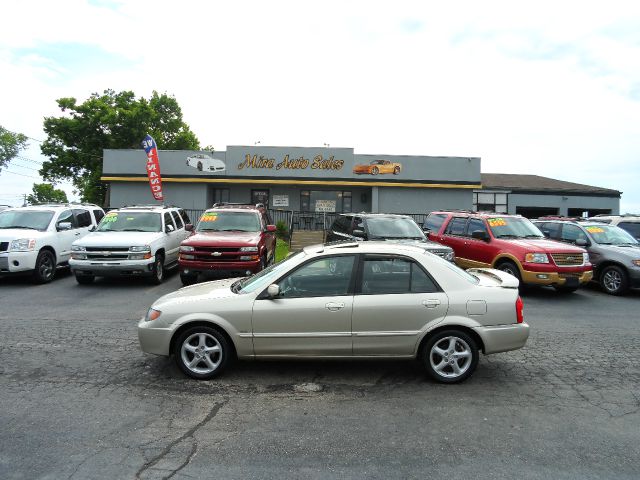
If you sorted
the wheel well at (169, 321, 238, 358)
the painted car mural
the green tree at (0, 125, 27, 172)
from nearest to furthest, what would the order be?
the wheel well at (169, 321, 238, 358) < the painted car mural < the green tree at (0, 125, 27, 172)

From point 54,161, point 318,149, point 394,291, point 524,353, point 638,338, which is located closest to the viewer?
point 394,291

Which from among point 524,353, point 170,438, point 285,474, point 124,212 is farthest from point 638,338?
point 124,212

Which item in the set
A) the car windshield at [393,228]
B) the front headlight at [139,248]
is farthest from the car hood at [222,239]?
the car windshield at [393,228]

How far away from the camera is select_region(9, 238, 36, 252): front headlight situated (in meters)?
10.9

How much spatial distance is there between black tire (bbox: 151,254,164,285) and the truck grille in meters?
8.95

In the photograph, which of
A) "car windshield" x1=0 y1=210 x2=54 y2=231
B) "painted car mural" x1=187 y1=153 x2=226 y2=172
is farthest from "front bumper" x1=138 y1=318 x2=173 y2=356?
"painted car mural" x1=187 y1=153 x2=226 y2=172

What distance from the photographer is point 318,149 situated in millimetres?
26609

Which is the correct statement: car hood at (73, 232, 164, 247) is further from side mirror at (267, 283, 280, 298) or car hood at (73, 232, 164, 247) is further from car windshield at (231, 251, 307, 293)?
side mirror at (267, 283, 280, 298)

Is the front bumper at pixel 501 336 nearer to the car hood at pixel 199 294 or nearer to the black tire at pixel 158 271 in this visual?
the car hood at pixel 199 294

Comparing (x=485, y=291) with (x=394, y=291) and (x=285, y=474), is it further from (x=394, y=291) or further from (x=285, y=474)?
(x=285, y=474)

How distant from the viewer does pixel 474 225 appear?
40.5ft

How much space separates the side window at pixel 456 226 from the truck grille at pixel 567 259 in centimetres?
279

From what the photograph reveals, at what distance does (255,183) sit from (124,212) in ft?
48.1

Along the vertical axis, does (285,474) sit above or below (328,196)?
below
